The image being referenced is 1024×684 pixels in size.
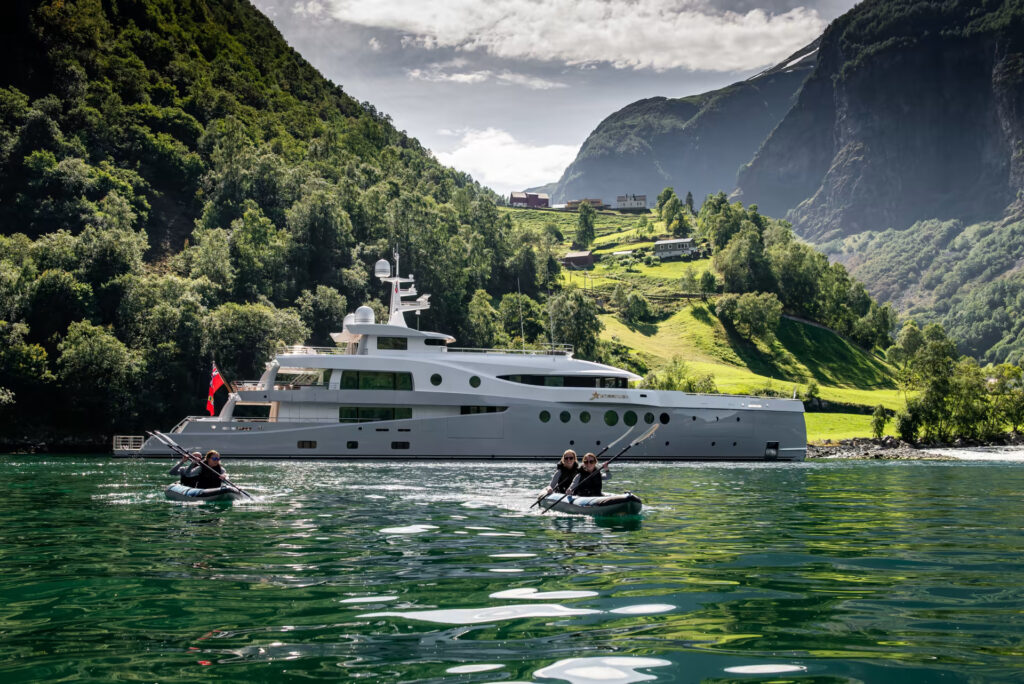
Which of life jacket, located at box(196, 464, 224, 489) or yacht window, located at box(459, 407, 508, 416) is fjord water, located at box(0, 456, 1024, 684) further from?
yacht window, located at box(459, 407, 508, 416)

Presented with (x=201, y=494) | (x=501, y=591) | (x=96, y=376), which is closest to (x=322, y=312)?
Result: (x=96, y=376)

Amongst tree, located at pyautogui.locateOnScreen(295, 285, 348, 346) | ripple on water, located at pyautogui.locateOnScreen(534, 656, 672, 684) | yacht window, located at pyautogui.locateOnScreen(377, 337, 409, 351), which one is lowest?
ripple on water, located at pyautogui.locateOnScreen(534, 656, 672, 684)

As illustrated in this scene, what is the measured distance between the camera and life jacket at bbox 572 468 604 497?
18.5m

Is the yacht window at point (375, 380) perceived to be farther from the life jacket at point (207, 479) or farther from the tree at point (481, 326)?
the tree at point (481, 326)

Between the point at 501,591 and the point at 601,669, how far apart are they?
11.3ft

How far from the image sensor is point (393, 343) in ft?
139

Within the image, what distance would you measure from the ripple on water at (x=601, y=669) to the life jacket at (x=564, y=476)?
11748 millimetres

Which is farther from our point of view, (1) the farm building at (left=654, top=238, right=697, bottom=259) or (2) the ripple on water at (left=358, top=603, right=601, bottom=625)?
(1) the farm building at (left=654, top=238, right=697, bottom=259)

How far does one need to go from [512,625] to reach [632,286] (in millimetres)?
126448

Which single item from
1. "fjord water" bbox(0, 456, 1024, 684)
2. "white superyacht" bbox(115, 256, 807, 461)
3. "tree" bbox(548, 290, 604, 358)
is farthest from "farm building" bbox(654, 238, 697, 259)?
"fjord water" bbox(0, 456, 1024, 684)

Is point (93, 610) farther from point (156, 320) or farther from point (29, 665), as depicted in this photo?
point (156, 320)

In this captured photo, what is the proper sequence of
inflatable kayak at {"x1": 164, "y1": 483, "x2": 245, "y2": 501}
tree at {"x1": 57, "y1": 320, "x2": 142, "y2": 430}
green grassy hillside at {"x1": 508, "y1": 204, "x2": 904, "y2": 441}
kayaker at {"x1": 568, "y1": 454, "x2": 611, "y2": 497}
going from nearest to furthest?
kayaker at {"x1": 568, "y1": 454, "x2": 611, "y2": 497}, inflatable kayak at {"x1": 164, "y1": 483, "x2": 245, "y2": 501}, tree at {"x1": 57, "y1": 320, "x2": 142, "y2": 430}, green grassy hillside at {"x1": 508, "y1": 204, "x2": 904, "y2": 441}

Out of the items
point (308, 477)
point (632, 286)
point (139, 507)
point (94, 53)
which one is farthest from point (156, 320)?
point (632, 286)

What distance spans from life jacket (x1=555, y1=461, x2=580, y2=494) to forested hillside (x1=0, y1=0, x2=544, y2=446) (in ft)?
140
